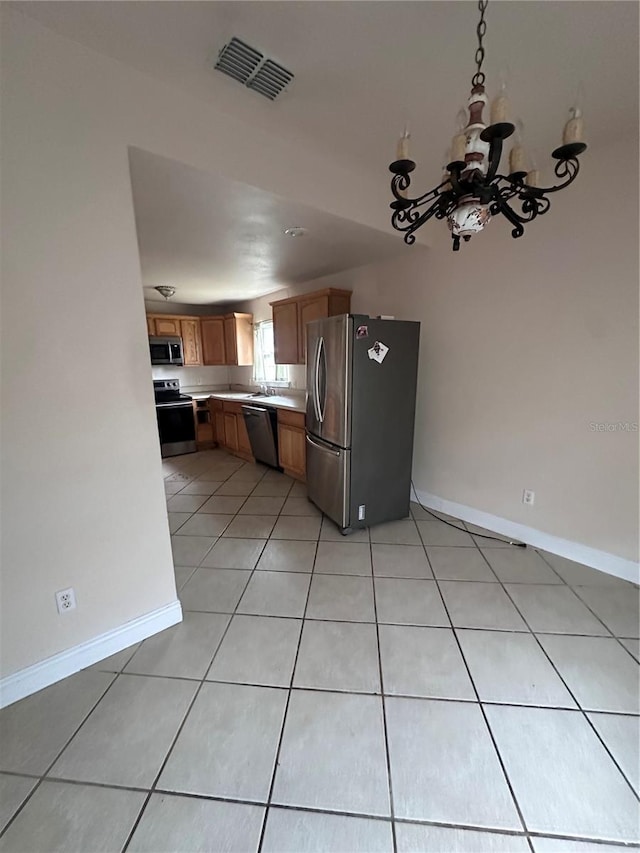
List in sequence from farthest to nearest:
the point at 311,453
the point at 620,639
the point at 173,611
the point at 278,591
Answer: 1. the point at 311,453
2. the point at 278,591
3. the point at 173,611
4. the point at 620,639

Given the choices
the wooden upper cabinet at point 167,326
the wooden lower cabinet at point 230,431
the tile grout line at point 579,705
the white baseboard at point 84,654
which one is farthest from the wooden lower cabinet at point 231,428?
the tile grout line at point 579,705

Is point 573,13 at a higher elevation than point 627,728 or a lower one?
higher

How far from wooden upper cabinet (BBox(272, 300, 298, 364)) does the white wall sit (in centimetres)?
240

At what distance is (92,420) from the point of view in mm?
1517

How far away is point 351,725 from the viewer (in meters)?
1.35

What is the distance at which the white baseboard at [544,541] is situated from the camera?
2203 millimetres

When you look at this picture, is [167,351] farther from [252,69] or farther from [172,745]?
[172,745]

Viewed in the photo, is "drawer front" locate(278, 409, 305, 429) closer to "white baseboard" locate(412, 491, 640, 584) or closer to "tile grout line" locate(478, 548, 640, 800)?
"white baseboard" locate(412, 491, 640, 584)

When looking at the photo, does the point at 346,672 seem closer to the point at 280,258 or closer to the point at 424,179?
the point at 424,179

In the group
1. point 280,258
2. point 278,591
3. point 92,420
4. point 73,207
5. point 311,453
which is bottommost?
point 278,591

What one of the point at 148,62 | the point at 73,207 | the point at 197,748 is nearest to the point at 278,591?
the point at 197,748

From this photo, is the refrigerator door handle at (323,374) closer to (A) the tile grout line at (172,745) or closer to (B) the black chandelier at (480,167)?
(B) the black chandelier at (480,167)

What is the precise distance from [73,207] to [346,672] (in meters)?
2.35

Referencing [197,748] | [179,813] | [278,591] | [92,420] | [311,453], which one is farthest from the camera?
[311,453]
